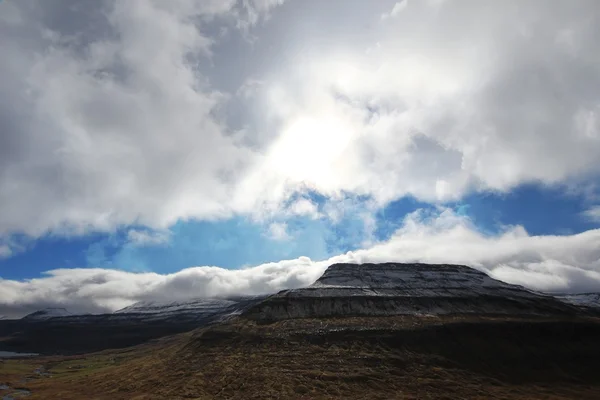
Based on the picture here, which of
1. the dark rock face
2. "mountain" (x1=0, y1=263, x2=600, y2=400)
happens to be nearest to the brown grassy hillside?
"mountain" (x1=0, y1=263, x2=600, y2=400)

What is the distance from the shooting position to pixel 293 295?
437 ft

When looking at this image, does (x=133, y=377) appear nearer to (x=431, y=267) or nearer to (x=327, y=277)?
(x=327, y=277)

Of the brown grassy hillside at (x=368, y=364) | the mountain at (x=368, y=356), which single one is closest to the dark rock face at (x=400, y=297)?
the mountain at (x=368, y=356)

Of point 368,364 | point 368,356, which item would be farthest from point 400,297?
point 368,364

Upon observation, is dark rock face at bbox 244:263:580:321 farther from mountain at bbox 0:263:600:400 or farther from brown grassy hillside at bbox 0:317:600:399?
brown grassy hillside at bbox 0:317:600:399

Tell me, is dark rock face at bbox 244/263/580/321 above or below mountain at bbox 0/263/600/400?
above

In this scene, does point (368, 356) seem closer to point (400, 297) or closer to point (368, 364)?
point (368, 364)

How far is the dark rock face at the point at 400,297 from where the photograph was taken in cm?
12438

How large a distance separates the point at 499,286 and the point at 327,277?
78.8 m

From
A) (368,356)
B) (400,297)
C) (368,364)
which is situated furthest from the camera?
(400,297)

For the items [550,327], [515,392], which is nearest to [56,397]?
[515,392]

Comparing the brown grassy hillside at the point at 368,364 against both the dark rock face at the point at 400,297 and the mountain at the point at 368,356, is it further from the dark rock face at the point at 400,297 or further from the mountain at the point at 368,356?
the dark rock face at the point at 400,297

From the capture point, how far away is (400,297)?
134750 mm

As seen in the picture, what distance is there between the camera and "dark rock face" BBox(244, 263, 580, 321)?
4897 inches
